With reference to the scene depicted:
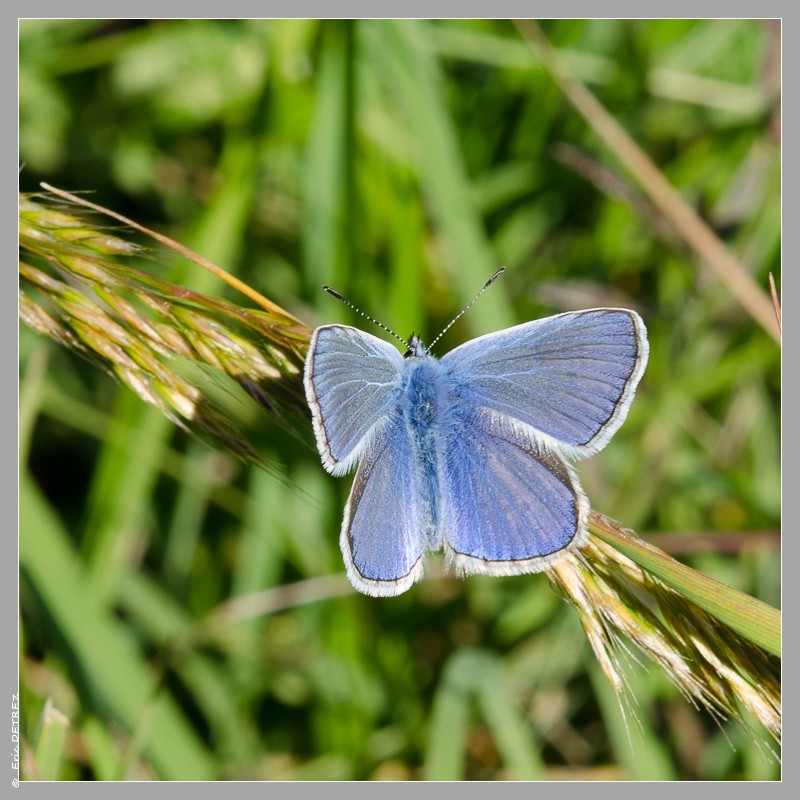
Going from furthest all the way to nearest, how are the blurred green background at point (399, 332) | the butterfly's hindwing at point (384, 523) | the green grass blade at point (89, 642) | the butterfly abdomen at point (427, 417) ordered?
1. the blurred green background at point (399, 332)
2. the green grass blade at point (89, 642)
3. the butterfly abdomen at point (427, 417)
4. the butterfly's hindwing at point (384, 523)

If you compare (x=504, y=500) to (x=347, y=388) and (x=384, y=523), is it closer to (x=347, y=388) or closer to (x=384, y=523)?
(x=384, y=523)

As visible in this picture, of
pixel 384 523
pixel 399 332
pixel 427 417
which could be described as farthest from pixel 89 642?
pixel 399 332

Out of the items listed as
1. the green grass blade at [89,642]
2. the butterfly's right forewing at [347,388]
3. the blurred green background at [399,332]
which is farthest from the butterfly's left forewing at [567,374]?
the green grass blade at [89,642]

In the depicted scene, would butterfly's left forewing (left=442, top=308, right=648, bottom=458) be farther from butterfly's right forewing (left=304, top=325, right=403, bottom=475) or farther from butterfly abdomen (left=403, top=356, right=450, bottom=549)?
butterfly's right forewing (left=304, top=325, right=403, bottom=475)

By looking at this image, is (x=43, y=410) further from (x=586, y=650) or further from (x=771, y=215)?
(x=771, y=215)

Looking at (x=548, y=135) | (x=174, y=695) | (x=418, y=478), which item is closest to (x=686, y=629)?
(x=418, y=478)

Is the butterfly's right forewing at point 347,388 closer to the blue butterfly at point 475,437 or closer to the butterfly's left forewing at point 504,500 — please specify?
the blue butterfly at point 475,437

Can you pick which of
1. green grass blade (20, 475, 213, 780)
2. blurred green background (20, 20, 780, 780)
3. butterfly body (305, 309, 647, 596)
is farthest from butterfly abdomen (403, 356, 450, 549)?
green grass blade (20, 475, 213, 780)

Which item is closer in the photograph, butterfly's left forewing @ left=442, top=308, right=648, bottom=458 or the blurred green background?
butterfly's left forewing @ left=442, top=308, right=648, bottom=458
